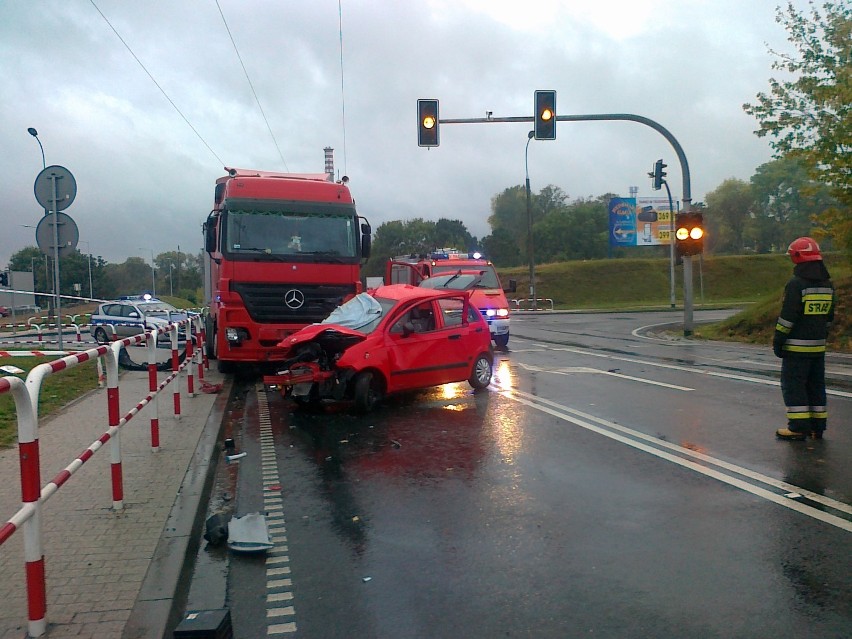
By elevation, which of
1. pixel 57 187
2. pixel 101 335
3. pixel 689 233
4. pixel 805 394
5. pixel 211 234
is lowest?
pixel 805 394

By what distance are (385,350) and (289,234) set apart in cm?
478

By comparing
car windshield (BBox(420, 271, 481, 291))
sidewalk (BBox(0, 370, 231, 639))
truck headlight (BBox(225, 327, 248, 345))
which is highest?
car windshield (BBox(420, 271, 481, 291))

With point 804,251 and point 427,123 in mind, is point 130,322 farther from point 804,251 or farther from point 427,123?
point 804,251

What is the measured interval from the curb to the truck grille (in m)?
6.49

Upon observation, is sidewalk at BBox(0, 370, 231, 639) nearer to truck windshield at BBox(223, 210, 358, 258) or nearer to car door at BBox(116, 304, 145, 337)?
truck windshield at BBox(223, 210, 358, 258)

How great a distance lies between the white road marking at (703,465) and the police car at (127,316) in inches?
567

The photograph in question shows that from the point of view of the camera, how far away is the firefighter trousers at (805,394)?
7.88 m

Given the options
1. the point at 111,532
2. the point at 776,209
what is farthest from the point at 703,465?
the point at 776,209

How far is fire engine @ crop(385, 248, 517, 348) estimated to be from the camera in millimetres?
18641

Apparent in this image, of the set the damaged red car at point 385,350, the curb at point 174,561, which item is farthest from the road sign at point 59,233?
the curb at point 174,561

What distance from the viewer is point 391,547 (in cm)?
522

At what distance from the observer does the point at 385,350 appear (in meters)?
10.5

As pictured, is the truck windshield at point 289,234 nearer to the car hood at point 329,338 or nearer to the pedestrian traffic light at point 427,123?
the car hood at point 329,338

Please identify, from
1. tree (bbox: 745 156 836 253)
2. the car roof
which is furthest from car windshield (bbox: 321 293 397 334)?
tree (bbox: 745 156 836 253)
